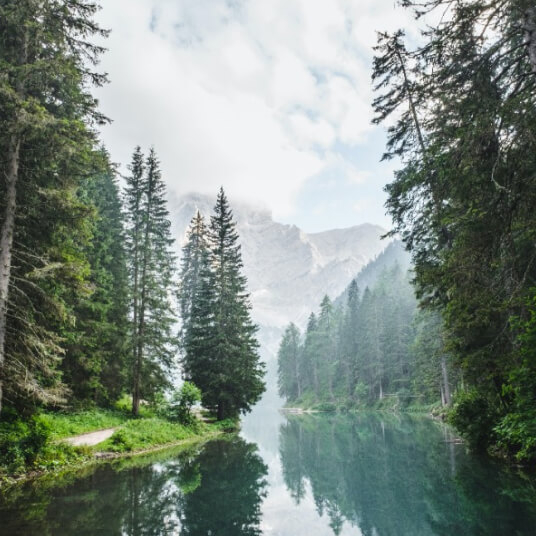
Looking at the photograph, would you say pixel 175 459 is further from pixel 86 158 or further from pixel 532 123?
pixel 532 123

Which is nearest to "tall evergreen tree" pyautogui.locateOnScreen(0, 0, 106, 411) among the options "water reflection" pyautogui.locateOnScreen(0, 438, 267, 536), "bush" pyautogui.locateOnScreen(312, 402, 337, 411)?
"water reflection" pyautogui.locateOnScreen(0, 438, 267, 536)

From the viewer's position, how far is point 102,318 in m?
22.0

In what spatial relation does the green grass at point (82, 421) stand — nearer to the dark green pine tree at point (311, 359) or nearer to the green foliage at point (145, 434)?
the green foliage at point (145, 434)


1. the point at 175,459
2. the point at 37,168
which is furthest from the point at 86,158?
the point at 175,459

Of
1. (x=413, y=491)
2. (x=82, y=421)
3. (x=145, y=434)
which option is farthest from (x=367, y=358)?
(x=413, y=491)

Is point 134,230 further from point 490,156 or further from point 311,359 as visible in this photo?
point 311,359

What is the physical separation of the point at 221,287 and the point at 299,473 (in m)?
19.3

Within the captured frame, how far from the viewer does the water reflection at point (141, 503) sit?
7.73 metres

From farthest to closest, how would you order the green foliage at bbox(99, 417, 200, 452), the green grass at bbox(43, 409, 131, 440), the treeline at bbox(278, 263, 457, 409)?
1. the treeline at bbox(278, 263, 457, 409)
2. the green foliage at bbox(99, 417, 200, 452)
3. the green grass at bbox(43, 409, 131, 440)

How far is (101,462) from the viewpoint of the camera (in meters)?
15.2

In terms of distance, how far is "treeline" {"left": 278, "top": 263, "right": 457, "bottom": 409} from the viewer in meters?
57.0

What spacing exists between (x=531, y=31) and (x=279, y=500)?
12540 mm

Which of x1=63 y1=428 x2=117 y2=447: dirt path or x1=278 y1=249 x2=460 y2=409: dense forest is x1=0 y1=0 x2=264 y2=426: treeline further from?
x1=278 y1=249 x2=460 y2=409: dense forest

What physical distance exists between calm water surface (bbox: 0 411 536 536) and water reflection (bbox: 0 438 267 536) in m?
0.02
